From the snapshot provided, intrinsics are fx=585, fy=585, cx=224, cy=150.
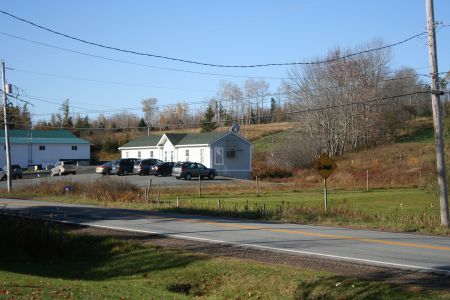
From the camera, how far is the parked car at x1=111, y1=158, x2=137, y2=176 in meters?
61.8

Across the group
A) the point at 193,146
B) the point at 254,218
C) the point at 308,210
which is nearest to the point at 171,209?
the point at 254,218

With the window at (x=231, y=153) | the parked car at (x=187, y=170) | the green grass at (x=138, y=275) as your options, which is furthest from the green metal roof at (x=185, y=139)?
the green grass at (x=138, y=275)

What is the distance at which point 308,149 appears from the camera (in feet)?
248

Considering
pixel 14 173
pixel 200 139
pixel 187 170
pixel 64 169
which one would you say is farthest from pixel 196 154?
pixel 14 173

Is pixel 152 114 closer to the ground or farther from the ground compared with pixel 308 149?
farther from the ground

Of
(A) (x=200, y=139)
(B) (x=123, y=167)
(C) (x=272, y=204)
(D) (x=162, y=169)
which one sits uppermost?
(A) (x=200, y=139)

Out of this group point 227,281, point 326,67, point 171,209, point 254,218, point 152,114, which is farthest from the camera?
point 152,114

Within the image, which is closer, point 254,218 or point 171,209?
point 254,218

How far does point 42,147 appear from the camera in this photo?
86.9 meters

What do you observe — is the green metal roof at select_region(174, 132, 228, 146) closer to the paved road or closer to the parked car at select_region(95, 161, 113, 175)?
the parked car at select_region(95, 161, 113, 175)

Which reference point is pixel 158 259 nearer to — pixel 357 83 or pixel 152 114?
pixel 357 83

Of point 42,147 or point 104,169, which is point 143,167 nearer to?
point 104,169

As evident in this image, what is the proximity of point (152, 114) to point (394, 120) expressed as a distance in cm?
6490

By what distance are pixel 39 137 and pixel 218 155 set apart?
34953 mm
